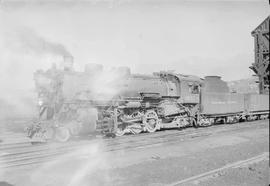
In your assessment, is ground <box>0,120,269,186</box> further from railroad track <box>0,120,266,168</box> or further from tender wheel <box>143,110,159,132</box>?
tender wheel <box>143,110,159,132</box>

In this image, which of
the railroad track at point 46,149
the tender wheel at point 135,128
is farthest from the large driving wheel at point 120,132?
the railroad track at point 46,149

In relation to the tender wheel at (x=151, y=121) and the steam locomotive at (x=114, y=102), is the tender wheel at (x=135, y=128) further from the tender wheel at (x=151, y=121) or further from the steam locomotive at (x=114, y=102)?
the tender wheel at (x=151, y=121)

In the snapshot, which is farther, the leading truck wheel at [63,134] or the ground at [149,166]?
the leading truck wheel at [63,134]

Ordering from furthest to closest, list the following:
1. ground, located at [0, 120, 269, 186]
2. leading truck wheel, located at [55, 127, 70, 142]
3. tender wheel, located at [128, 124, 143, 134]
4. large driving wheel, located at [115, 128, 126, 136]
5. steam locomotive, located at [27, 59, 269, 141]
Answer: tender wheel, located at [128, 124, 143, 134], large driving wheel, located at [115, 128, 126, 136], steam locomotive, located at [27, 59, 269, 141], leading truck wheel, located at [55, 127, 70, 142], ground, located at [0, 120, 269, 186]

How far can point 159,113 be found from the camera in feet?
51.7

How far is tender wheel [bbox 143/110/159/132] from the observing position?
15.0 m

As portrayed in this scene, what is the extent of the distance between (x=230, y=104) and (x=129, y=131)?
951cm

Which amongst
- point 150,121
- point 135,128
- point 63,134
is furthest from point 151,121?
point 63,134

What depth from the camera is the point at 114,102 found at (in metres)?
13.4

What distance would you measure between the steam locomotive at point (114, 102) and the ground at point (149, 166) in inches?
65.8

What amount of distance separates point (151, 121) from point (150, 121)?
0.07m

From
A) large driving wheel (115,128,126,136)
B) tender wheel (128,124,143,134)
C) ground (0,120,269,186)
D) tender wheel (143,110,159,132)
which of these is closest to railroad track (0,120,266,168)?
ground (0,120,269,186)

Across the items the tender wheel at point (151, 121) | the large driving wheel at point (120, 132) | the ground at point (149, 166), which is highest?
the tender wheel at point (151, 121)

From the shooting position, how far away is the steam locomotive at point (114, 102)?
1230 centimetres
